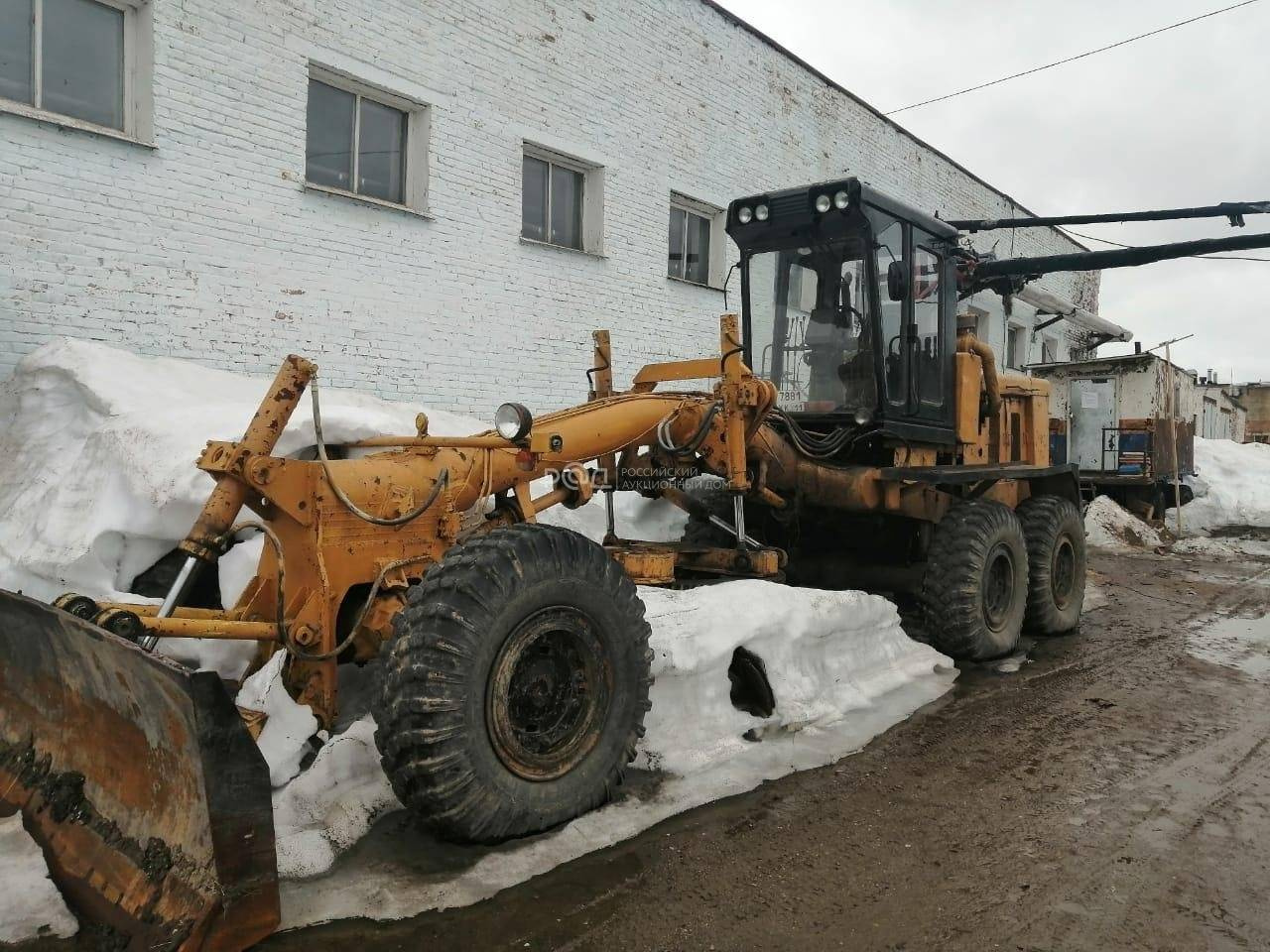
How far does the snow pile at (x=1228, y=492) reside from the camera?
18402 millimetres

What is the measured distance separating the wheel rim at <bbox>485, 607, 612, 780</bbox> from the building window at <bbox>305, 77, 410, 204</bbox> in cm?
588

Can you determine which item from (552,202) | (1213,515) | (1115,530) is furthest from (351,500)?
(1213,515)

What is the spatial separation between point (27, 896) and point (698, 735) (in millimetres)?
2613

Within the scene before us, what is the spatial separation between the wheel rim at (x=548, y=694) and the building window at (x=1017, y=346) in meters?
19.0

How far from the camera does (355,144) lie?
8.28 meters

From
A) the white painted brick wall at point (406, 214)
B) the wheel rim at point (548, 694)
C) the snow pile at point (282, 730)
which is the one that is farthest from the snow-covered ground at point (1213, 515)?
the snow pile at point (282, 730)

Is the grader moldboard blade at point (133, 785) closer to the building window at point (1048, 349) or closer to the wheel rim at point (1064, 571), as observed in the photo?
the wheel rim at point (1064, 571)

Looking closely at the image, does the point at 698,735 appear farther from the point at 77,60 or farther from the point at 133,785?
the point at 77,60

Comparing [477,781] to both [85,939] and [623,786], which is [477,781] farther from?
Result: [85,939]

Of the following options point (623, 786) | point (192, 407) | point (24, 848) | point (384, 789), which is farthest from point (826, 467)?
point (24, 848)

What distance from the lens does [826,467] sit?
20.7ft

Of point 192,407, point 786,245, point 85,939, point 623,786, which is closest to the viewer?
point 85,939

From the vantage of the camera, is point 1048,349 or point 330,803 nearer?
point 330,803

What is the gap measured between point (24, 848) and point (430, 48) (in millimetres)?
7553
